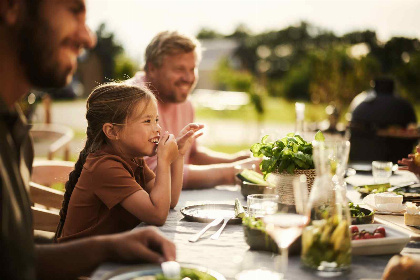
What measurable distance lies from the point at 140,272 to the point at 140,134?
1041 millimetres

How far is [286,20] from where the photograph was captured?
5347 cm

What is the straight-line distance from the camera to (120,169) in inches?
83.9

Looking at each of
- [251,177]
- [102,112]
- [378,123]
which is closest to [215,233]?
[251,177]

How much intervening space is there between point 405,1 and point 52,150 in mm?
9086

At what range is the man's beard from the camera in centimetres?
132

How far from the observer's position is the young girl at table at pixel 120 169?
2.10m

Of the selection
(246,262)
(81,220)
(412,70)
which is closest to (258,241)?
(246,262)

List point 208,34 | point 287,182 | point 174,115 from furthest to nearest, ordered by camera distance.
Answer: point 208,34
point 174,115
point 287,182

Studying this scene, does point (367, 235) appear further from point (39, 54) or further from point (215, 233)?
point (39, 54)

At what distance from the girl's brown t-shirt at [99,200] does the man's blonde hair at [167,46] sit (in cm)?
146

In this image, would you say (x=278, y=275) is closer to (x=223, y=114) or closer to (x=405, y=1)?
(x=405, y=1)

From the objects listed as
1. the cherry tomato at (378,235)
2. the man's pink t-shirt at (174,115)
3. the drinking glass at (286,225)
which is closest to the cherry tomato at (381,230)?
the cherry tomato at (378,235)

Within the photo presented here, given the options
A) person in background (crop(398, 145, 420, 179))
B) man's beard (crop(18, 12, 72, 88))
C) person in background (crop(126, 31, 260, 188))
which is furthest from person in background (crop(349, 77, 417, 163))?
man's beard (crop(18, 12, 72, 88))

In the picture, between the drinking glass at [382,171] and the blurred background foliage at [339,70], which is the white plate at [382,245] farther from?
the blurred background foliage at [339,70]
